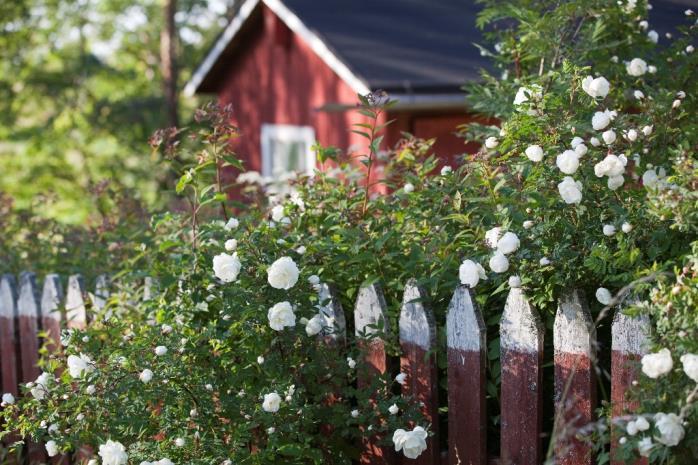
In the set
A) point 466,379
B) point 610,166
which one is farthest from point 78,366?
point 610,166

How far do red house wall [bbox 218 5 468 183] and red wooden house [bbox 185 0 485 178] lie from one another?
0.01m

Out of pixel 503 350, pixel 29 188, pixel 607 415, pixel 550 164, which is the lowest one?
pixel 607 415

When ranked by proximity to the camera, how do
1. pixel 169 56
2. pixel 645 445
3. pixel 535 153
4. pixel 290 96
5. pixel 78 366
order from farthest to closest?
1. pixel 169 56
2. pixel 290 96
3. pixel 78 366
4. pixel 535 153
5. pixel 645 445

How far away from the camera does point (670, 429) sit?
2.01 metres

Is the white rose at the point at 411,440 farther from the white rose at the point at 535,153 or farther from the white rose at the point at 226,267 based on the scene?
the white rose at the point at 535,153

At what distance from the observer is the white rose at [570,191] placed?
2.42 metres

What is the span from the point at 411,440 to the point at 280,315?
563 millimetres

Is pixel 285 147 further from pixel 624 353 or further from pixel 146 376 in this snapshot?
pixel 624 353

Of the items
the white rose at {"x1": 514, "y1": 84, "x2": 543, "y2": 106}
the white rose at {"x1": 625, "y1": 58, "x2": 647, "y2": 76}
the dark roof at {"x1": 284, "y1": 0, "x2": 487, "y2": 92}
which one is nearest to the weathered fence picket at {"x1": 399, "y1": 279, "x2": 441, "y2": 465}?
the white rose at {"x1": 514, "y1": 84, "x2": 543, "y2": 106}

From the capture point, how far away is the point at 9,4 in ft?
50.2

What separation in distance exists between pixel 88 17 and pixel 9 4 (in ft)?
11.6

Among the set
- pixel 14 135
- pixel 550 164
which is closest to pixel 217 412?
pixel 550 164

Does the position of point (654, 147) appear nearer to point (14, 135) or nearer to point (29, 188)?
point (14, 135)

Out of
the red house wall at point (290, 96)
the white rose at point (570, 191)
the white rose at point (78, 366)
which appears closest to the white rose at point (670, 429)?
the white rose at point (570, 191)
